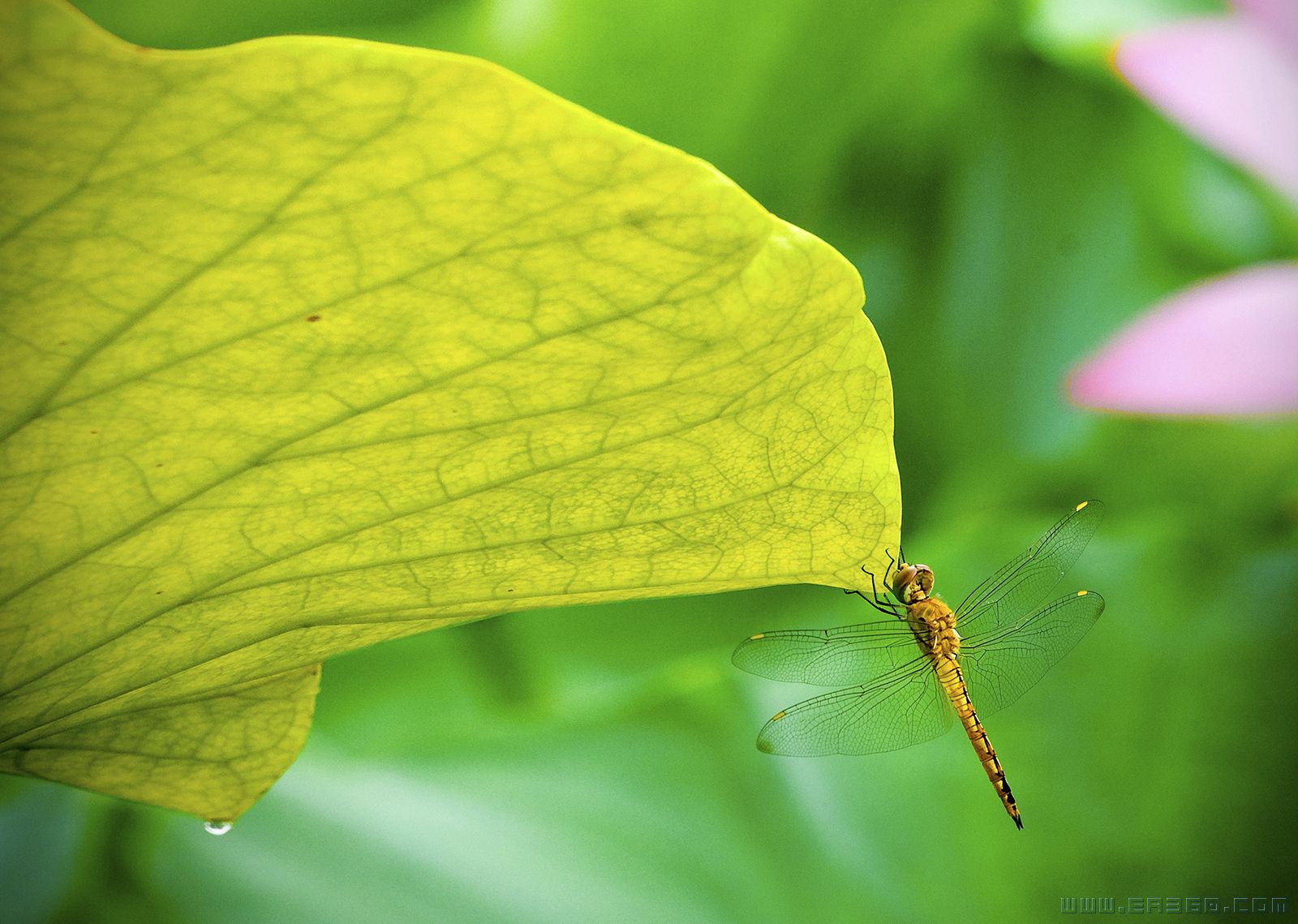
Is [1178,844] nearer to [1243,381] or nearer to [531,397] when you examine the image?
[1243,381]

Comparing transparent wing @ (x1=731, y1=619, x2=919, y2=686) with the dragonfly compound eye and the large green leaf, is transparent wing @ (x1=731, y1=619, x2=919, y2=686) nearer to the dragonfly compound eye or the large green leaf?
the dragonfly compound eye

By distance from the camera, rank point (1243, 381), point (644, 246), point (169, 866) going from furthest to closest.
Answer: point (1243, 381) → point (169, 866) → point (644, 246)

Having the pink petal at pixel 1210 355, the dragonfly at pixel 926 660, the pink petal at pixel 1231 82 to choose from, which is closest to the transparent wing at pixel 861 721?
the dragonfly at pixel 926 660

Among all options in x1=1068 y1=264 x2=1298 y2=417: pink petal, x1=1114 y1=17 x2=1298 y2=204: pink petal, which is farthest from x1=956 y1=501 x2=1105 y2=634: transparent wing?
x1=1114 y1=17 x2=1298 y2=204: pink petal

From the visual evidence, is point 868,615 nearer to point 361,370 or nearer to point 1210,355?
point 1210,355

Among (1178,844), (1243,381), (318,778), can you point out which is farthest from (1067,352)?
(318,778)

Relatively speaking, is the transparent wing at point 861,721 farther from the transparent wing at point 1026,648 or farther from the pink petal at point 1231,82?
the pink petal at point 1231,82
